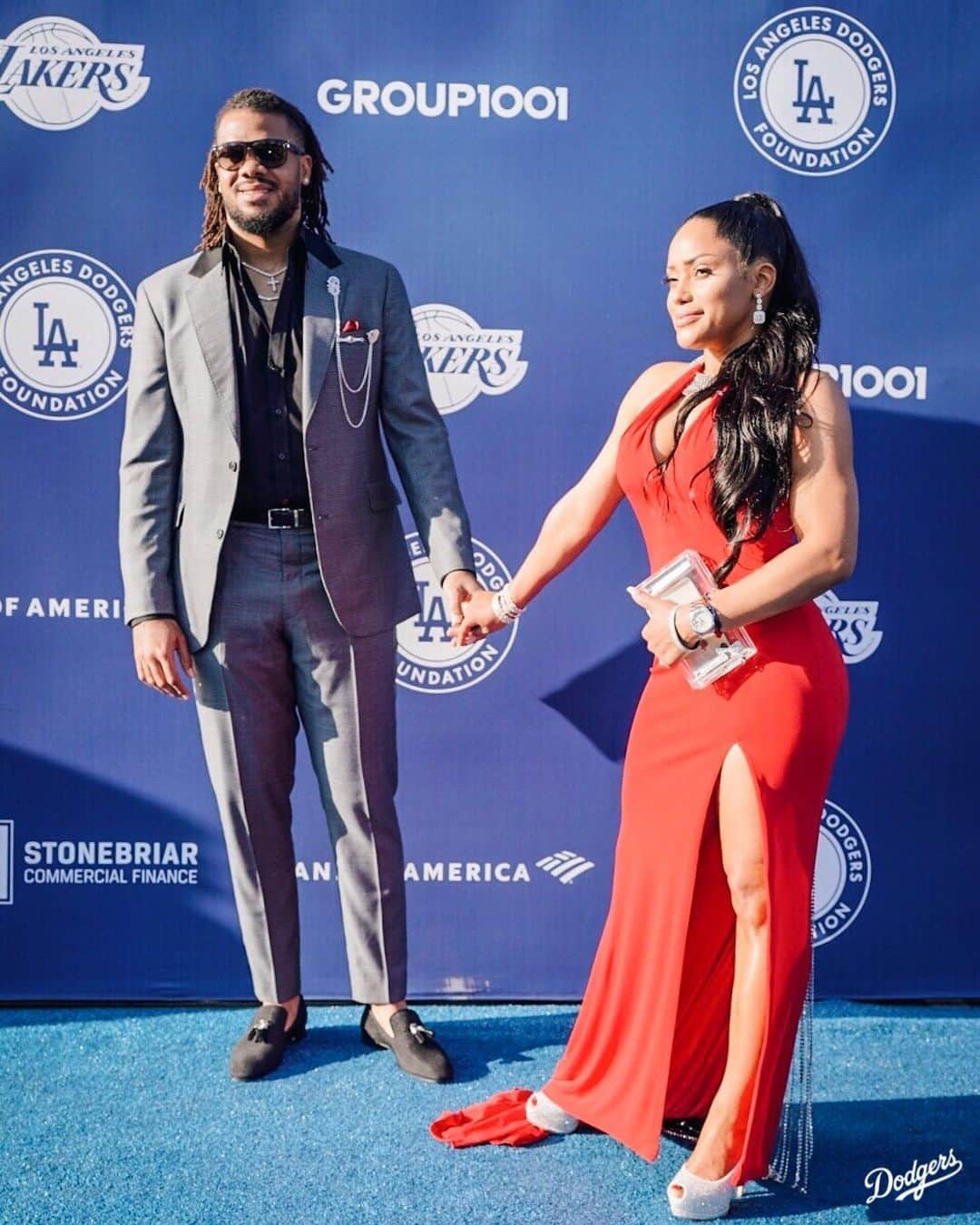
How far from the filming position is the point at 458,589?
3.14 meters

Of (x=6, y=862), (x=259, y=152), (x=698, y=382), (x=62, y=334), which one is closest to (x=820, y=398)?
(x=698, y=382)

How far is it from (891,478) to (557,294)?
0.99 meters

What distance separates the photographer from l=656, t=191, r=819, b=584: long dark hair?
248 centimetres

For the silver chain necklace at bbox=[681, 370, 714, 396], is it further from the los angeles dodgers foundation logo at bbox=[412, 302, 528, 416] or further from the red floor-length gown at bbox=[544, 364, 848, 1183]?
the los angeles dodgers foundation logo at bbox=[412, 302, 528, 416]

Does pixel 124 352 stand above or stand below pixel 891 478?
above

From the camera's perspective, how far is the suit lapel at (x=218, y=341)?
3035 millimetres

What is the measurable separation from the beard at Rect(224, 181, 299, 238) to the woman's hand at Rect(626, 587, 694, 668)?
3.84 feet

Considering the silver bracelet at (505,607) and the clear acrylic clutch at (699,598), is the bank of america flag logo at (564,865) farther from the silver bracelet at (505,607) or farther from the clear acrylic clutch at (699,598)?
the clear acrylic clutch at (699,598)


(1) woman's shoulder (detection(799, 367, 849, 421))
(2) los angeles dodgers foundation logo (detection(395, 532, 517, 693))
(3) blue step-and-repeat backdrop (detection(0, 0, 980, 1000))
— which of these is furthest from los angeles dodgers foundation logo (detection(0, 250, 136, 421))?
(1) woman's shoulder (detection(799, 367, 849, 421))

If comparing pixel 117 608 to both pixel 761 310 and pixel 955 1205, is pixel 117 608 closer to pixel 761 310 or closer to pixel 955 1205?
pixel 761 310

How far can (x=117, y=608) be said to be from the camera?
3.62 metres

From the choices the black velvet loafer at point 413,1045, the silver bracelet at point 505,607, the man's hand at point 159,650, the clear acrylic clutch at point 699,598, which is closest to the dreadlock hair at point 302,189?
the man's hand at point 159,650

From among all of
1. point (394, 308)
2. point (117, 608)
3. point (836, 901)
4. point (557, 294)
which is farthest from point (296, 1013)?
point (557, 294)

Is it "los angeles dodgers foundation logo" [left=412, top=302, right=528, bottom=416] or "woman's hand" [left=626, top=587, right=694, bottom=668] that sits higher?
"los angeles dodgers foundation logo" [left=412, top=302, right=528, bottom=416]
